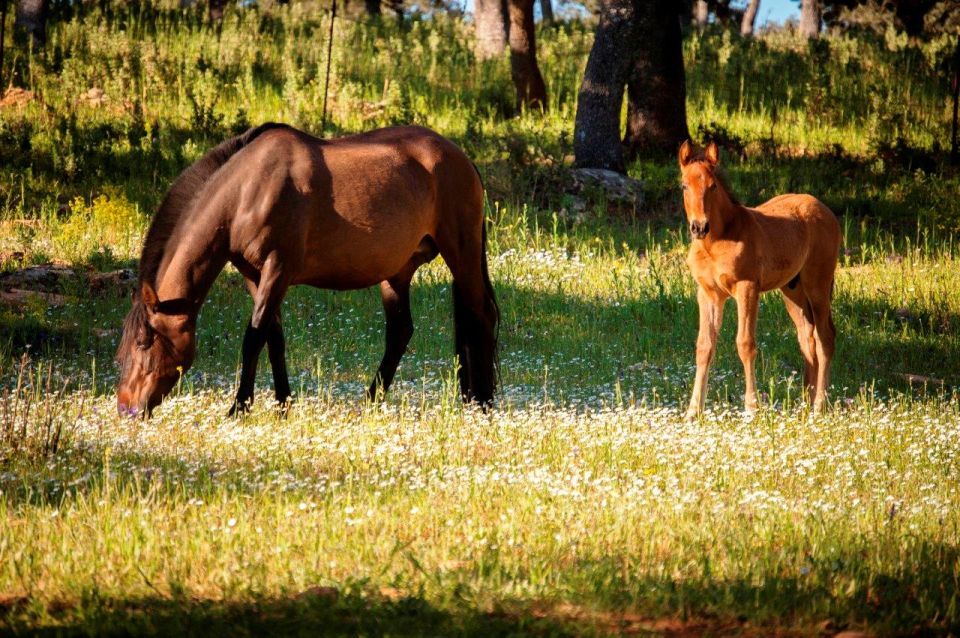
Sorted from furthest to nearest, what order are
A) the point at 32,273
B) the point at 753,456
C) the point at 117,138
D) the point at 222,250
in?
the point at 117,138, the point at 32,273, the point at 222,250, the point at 753,456

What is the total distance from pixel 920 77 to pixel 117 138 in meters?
14.9

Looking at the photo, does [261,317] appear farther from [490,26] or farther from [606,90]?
[490,26]

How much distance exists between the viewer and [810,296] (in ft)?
32.3

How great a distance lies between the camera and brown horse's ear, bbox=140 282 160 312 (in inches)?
332

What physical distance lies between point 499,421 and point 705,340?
1819 millimetres

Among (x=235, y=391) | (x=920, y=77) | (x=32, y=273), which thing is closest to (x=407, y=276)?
(x=235, y=391)

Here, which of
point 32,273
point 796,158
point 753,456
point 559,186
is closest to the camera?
point 753,456

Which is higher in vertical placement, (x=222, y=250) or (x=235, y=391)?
(x=222, y=250)

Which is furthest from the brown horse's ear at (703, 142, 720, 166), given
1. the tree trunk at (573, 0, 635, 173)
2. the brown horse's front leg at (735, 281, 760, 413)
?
the tree trunk at (573, 0, 635, 173)

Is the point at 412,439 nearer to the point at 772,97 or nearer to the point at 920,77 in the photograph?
the point at 772,97

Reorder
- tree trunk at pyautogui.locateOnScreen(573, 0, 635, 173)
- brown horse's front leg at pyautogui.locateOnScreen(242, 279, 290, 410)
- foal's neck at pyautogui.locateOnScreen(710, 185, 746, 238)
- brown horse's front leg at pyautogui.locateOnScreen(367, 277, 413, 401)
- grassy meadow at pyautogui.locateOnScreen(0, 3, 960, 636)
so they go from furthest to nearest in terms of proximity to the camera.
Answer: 1. tree trunk at pyautogui.locateOnScreen(573, 0, 635, 173)
2. brown horse's front leg at pyautogui.locateOnScreen(367, 277, 413, 401)
3. brown horse's front leg at pyautogui.locateOnScreen(242, 279, 290, 410)
4. foal's neck at pyautogui.locateOnScreen(710, 185, 746, 238)
5. grassy meadow at pyautogui.locateOnScreen(0, 3, 960, 636)

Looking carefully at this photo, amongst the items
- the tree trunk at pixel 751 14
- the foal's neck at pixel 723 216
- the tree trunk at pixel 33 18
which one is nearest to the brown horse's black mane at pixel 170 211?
the foal's neck at pixel 723 216

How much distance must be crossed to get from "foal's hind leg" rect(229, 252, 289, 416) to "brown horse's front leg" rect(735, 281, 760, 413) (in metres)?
3.41

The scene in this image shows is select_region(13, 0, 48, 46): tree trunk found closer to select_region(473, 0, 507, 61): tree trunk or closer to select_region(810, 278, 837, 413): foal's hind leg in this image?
select_region(473, 0, 507, 61): tree trunk
